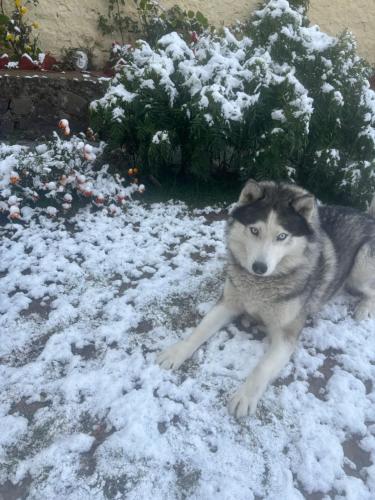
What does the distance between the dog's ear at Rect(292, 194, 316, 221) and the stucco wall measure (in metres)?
5.06

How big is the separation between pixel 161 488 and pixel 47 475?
63 centimetres

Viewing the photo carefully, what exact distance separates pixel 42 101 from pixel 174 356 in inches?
168

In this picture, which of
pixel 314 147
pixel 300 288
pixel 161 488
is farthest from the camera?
pixel 314 147

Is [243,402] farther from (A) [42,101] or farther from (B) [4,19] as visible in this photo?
(B) [4,19]

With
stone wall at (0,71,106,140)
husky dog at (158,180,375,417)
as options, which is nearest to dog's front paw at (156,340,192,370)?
husky dog at (158,180,375,417)

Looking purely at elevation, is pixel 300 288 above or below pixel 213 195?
above

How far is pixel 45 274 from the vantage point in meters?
3.49

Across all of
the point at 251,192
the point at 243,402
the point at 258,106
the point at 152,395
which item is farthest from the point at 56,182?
the point at 243,402

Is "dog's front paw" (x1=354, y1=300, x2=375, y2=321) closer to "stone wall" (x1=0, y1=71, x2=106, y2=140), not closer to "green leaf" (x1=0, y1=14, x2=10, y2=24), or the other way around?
"stone wall" (x1=0, y1=71, x2=106, y2=140)

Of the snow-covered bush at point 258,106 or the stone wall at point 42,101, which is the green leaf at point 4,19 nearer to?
the stone wall at point 42,101

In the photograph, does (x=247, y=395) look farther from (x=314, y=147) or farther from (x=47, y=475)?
(x=314, y=147)

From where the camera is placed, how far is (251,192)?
2607 millimetres

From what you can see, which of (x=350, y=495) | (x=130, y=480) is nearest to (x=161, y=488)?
(x=130, y=480)

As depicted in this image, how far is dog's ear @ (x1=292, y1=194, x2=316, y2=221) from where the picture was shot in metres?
2.48
